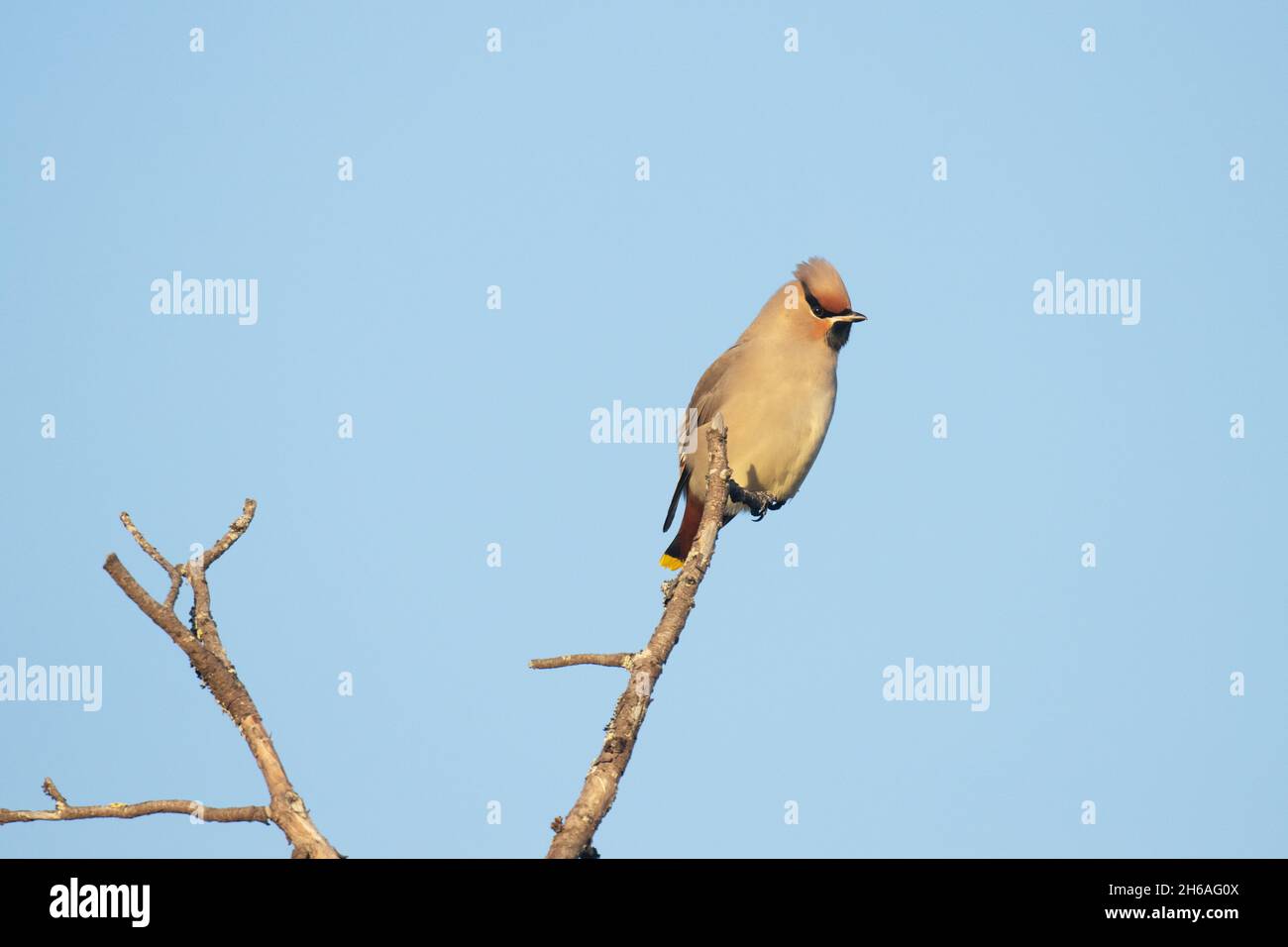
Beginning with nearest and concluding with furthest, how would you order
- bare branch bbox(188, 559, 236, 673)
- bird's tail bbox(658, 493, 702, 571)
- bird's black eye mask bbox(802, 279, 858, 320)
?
bare branch bbox(188, 559, 236, 673), bird's tail bbox(658, 493, 702, 571), bird's black eye mask bbox(802, 279, 858, 320)

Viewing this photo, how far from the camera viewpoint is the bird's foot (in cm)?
676

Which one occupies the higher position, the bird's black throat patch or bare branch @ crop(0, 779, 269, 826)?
the bird's black throat patch

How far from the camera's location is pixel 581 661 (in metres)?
3.99

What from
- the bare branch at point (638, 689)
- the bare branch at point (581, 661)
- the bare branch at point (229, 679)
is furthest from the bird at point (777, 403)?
the bare branch at point (229, 679)

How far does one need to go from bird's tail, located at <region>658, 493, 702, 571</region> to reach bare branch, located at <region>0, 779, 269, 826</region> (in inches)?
130

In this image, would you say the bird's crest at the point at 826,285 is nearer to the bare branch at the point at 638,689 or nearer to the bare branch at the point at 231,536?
the bare branch at the point at 638,689

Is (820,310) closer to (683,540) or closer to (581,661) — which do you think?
(683,540)

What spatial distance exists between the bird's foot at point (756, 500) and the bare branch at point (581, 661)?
2664 mm

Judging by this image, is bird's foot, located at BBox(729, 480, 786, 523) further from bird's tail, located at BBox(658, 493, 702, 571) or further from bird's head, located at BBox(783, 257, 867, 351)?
bird's head, located at BBox(783, 257, 867, 351)

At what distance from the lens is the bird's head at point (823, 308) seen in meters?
7.03

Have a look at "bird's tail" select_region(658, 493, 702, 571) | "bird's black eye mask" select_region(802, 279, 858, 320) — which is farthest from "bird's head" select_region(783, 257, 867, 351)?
"bird's tail" select_region(658, 493, 702, 571)

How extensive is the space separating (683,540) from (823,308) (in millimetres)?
1358
